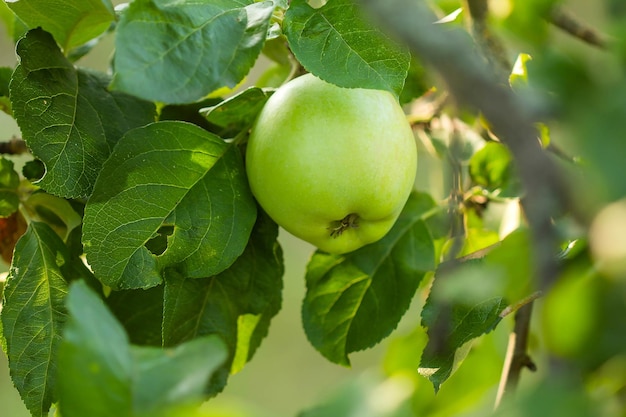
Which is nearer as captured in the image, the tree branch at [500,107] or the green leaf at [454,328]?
the tree branch at [500,107]

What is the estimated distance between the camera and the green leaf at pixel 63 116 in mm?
456

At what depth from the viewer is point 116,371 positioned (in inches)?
9.4

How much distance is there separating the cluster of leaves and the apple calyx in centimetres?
4

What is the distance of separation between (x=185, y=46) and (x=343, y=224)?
0.15 metres

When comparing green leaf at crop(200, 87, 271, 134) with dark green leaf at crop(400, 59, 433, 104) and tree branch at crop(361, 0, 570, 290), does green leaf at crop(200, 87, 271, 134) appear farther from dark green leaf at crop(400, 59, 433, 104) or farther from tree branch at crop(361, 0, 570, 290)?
tree branch at crop(361, 0, 570, 290)

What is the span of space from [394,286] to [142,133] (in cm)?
20

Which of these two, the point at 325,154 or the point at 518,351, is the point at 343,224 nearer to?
the point at 325,154

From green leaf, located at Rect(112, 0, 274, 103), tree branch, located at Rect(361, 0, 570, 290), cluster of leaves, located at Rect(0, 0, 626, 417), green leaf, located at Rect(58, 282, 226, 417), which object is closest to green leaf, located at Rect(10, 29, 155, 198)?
cluster of leaves, located at Rect(0, 0, 626, 417)

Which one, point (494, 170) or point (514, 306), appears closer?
point (514, 306)

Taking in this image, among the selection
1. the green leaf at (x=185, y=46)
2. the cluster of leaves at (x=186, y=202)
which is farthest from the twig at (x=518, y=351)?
the green leaf at (x=185, y=46)

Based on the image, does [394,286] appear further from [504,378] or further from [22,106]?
[22,106]

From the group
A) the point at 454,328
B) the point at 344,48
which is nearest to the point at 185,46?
the point at 344,48

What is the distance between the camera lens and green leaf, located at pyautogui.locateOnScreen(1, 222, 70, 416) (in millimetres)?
449

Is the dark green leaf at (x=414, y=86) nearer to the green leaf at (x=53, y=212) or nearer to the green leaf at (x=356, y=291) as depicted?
the green leaf at (x=356, y=291)
